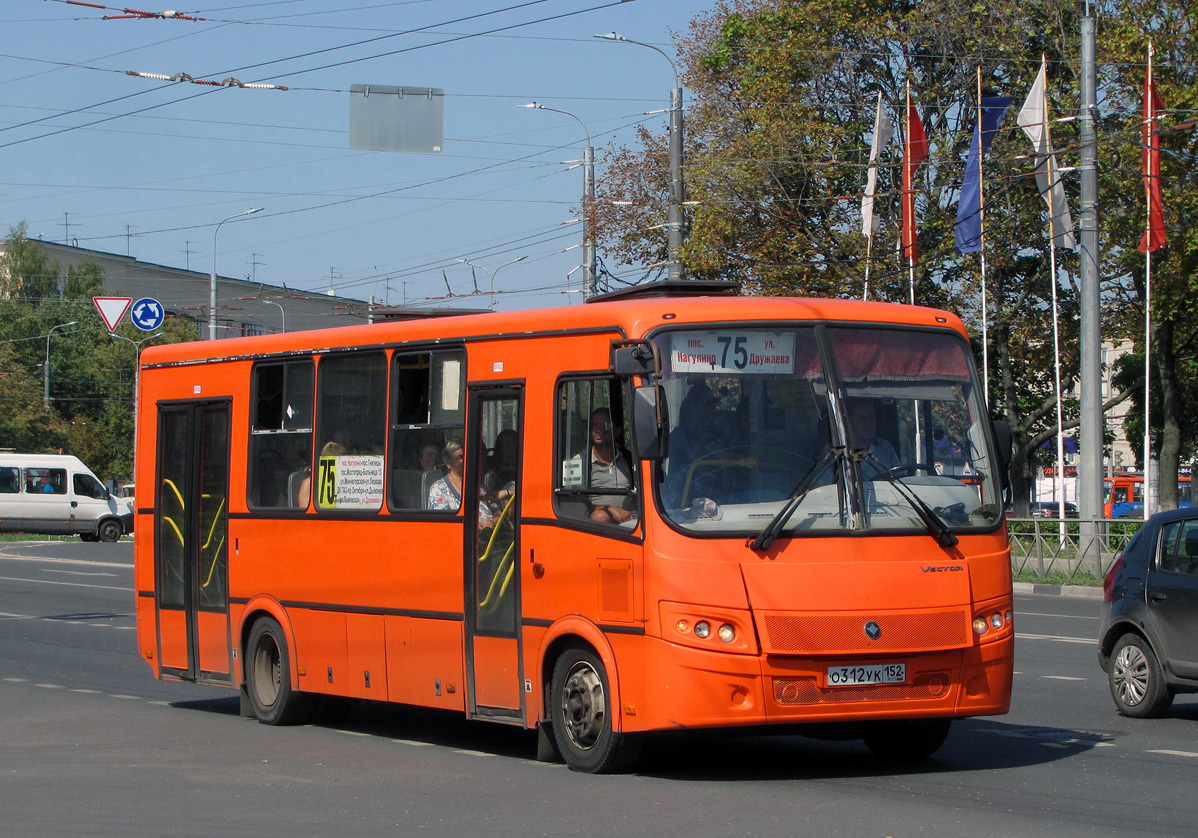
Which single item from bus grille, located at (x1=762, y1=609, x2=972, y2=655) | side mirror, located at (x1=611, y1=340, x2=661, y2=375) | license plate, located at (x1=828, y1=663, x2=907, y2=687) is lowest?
license plate, located at (x1=828, y1=663, x2=907, y2=687)

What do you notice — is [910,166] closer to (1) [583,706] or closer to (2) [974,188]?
(2) [974,188]

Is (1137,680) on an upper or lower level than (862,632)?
lower

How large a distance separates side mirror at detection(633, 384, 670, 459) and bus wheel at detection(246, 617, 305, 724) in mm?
4549

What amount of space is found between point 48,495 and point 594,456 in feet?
148

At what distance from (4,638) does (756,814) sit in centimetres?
1427

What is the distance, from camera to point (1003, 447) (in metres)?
9.40

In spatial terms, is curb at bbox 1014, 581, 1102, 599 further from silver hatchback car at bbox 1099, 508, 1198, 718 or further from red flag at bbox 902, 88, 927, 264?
silver hatchback car at bbox 1099, 508, 1198, 718

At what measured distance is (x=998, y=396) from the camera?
45156 millimetres

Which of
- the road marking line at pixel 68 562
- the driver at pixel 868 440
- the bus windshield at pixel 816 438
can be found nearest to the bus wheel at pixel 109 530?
the road marking line at pixel 68 562

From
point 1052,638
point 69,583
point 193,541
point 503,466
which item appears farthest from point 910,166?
point 503,466

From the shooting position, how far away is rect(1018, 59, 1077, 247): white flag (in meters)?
28.7

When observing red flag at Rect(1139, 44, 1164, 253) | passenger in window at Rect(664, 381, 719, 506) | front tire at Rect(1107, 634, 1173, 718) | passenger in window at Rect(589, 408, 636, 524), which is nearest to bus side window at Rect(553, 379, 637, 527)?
passenger in window at Rect(589, 408, 636, 524)

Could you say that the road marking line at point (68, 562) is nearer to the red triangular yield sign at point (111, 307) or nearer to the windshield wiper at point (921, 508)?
the red triangular yield sign at point (111, 307)

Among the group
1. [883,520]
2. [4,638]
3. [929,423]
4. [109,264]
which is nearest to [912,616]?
[883,520]
